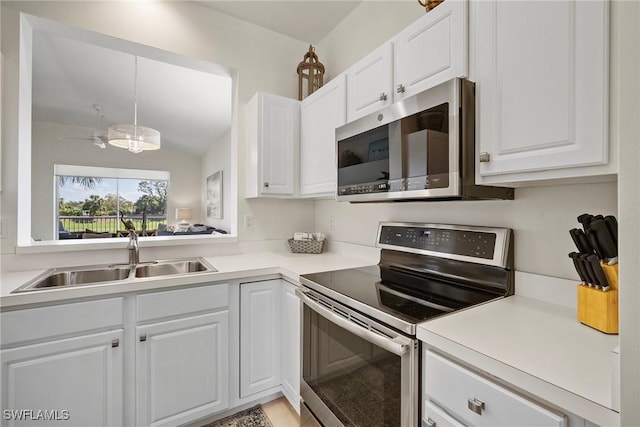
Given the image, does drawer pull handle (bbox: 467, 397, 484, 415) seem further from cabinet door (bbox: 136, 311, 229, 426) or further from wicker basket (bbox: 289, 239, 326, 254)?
wicker basket (bbox: 289, 239, 326, 254)

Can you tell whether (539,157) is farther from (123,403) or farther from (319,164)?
(123,403)

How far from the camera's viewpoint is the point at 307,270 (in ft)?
5.39

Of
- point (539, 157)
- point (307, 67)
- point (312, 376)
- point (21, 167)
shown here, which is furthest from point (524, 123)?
point (21, 167)

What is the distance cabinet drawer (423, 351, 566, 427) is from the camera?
0.65m

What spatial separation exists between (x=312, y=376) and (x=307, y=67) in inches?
83.3

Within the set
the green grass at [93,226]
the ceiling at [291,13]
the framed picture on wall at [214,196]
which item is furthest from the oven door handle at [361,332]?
the green grass at [93,226]

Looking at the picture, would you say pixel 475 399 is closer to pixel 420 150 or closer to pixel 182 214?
pixel 420 150

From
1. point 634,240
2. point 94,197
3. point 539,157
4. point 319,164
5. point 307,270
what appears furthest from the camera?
point 94,197

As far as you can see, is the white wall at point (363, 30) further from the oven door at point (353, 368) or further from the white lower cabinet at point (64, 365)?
the white lower cabinet at point (64, 365)

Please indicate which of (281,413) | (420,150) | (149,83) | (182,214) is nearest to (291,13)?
(420,150)

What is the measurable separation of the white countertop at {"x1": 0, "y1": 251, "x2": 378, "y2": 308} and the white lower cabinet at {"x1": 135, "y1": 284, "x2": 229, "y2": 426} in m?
0.07

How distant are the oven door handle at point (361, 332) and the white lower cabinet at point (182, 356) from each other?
0.54 meters

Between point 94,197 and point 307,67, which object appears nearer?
point 307,67

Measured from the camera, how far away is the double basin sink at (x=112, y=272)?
5.07ft
